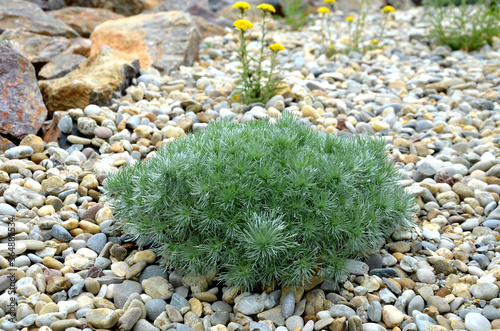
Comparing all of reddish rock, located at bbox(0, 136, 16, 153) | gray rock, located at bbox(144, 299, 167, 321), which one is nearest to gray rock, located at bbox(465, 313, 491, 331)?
gray rock, located at bbox(144, 299, 167, 321)

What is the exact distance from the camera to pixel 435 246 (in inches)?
120

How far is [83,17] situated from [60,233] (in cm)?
552

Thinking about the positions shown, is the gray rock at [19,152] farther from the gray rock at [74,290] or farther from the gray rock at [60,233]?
the gray rock at [74,290]

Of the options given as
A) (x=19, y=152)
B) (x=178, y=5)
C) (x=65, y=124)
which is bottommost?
(x=19, y=152)

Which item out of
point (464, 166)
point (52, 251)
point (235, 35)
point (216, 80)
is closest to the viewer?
point (52, 251)

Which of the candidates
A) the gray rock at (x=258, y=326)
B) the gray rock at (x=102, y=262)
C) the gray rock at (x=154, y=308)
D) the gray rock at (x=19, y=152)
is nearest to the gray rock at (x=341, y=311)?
the gray rock at (x=258, y=326)

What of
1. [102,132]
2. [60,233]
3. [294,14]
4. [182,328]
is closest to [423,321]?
[182,328]

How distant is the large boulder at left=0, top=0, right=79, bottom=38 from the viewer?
5.94 m

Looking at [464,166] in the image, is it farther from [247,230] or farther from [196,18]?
[196,18]

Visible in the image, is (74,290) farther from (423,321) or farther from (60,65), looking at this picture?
(60,65)

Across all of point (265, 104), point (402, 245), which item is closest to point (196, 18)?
point (265, 104)

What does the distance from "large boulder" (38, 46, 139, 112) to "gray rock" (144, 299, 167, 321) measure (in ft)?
8.67

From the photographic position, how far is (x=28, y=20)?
6.08 m

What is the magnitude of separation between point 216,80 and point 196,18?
8.61 ft
